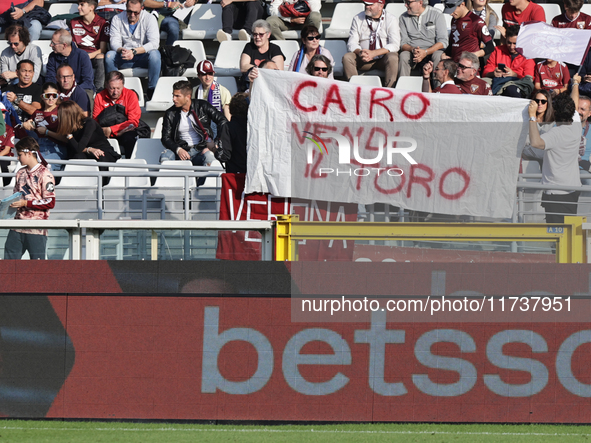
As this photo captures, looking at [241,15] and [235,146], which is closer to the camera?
[235,146]

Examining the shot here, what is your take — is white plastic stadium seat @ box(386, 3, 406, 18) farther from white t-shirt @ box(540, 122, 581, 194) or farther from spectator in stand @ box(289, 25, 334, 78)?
white t-shirt @ box(540, 122, 581, 194)

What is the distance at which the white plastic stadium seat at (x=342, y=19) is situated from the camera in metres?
11.4

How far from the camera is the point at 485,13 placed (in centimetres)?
1030

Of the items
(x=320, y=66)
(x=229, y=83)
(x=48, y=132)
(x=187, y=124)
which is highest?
(x=320, y=66)

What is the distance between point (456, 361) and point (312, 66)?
346 cm

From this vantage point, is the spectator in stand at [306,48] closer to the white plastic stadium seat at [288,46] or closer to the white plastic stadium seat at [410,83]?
the white plastic stadium seat at [410,83]

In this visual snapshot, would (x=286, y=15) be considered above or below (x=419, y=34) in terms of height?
above

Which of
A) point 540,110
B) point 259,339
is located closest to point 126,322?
point 259,339

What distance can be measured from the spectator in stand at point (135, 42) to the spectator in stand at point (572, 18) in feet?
17.0

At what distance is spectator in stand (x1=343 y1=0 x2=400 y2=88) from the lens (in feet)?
32.5

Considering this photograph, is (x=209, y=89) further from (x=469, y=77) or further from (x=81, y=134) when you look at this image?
(x=469, y=77)

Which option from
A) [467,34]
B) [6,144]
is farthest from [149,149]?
[467,34]

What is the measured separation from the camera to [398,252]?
5016mm

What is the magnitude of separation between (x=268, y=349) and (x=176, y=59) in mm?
6695
